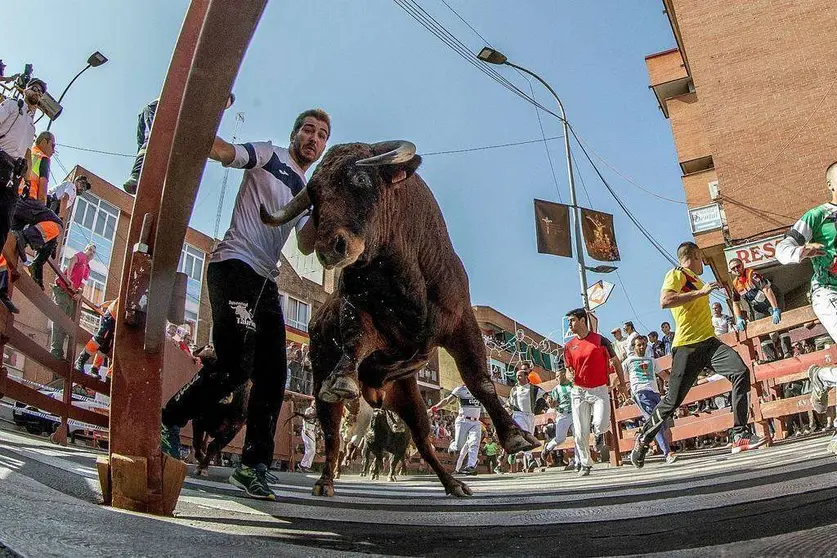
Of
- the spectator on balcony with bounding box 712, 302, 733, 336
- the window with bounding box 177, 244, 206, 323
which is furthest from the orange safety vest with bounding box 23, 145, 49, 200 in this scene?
the window with bounding box 177, 244, 206, 323

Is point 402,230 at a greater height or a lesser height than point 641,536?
greater

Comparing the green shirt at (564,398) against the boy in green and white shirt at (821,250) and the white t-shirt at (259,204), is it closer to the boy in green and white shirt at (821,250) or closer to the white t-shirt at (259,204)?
the boy in green and white shirt at (821,250)

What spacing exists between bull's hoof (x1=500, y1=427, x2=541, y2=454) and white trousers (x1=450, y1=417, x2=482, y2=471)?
28.3 feet

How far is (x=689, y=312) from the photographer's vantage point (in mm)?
6566

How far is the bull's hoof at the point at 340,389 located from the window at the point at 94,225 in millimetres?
28415

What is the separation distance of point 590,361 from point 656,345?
6.24m

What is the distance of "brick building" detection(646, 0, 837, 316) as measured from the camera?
21000 mm

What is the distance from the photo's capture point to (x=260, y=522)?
2133 mm

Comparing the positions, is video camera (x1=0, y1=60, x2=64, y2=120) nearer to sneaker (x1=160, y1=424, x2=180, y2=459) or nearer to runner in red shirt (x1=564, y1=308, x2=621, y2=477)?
sneaker (x1=160, y1=424, x2=180, y2=459)

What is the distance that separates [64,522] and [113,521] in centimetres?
Answer: 17

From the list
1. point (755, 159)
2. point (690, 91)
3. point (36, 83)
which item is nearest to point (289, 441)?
point (36, 83)

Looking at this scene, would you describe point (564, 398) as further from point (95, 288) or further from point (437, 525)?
point (95, 288)

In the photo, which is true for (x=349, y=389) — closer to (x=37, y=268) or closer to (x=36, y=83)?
(x=36, y=83)

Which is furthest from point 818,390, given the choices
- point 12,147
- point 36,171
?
point 36,171
